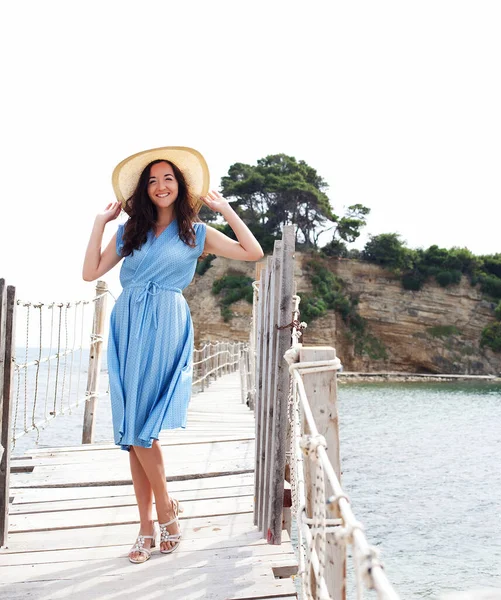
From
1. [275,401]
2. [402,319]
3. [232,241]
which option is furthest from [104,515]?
[402,319]

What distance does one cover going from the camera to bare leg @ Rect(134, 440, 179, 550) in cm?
247

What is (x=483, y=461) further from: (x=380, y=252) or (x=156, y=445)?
(x=380, y=252)

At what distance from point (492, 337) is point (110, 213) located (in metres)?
37.7

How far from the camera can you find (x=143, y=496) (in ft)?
8.28

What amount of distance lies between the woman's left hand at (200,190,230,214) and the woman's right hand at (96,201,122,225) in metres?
0.38

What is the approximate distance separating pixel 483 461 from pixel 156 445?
10.4m

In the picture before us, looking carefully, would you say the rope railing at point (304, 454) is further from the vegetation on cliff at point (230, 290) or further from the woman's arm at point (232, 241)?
the vegetation on cliff at point (230, 290)

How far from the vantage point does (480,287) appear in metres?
39.0

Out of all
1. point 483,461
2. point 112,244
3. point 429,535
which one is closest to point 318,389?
point 112,244

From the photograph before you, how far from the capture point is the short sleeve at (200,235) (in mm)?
2674

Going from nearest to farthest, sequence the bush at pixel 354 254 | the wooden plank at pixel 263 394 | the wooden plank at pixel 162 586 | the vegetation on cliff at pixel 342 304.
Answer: the wooden plank at pixel 162 586 < the wooden plank at pixel 263 394 < the vegetation on cliff at pixel 342 304 < the bush at pixel 354 254

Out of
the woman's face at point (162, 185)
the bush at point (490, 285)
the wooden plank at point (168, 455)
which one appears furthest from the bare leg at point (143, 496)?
the bush at point (490, 285)

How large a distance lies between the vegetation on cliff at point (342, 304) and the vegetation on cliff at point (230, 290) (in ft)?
11.3

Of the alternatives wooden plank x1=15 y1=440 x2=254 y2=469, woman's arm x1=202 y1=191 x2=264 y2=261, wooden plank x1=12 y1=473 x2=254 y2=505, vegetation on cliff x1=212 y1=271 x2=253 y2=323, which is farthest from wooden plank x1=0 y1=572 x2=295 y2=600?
vegetation on cliff x1=212 y1=271 x2=253 y2=323
